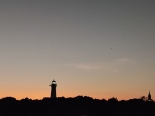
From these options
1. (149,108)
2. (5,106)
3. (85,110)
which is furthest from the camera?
(5,106)

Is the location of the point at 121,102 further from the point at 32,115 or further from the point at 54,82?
the point at 32,115

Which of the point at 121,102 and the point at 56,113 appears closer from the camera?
the point at 56,113

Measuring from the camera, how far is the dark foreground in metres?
72.7

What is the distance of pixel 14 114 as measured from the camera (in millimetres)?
77562

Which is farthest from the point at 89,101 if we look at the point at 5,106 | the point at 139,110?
the point at 5,106

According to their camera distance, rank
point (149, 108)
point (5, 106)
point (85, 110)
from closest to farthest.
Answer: point (149, 108) → point (85, 110) → point (5, 106)

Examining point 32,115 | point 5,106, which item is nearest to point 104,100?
point 32,115

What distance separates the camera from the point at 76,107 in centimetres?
7725

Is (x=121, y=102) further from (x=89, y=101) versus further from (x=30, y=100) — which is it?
(x=30, y=100)

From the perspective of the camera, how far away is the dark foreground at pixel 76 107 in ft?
238

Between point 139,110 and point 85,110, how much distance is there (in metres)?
13.2

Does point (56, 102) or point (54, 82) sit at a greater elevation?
point (54, 82)

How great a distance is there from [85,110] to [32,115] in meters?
13.0

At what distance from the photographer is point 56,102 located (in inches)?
3059
